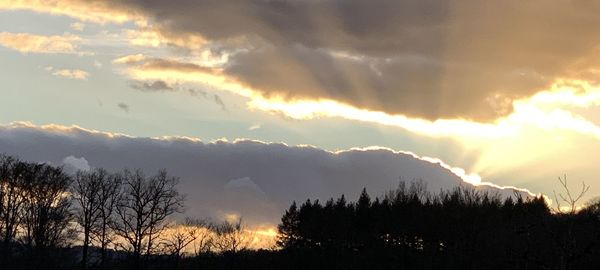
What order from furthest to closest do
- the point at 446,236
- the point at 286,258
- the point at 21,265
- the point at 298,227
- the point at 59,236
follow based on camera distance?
the point at 298,227 → the point at 286,258 → the point at 446,236 → the point at 59,236 → the point at 21,265

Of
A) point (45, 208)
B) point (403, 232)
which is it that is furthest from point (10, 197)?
point (403, 232)

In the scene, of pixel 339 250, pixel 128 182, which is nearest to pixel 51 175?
pixel 128 182

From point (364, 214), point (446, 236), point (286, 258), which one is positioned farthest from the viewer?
point (364, 214)

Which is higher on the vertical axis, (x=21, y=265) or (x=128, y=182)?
(x=128, y=182)

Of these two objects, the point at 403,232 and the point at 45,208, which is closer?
the point at 45,208

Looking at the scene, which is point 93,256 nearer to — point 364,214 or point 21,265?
point 21,265

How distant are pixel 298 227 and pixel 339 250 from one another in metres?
18.8

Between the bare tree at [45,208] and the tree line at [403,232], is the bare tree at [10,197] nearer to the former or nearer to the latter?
the bare tree at [45,208]

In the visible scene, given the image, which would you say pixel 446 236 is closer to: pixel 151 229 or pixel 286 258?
pixel 286 258

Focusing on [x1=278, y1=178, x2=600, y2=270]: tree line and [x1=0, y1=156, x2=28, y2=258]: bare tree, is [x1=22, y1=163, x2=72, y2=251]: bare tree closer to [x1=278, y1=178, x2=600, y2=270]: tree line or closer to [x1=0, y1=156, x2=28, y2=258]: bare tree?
[x1=0, y1=156, x2=28, y2=258]: bare tree

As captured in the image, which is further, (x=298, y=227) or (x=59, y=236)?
(x=298, y=227)

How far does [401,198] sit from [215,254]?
103ft

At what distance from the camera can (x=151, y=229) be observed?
269ft

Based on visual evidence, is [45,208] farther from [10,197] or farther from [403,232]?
[403,232]
